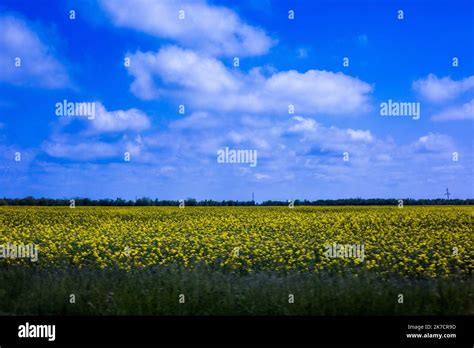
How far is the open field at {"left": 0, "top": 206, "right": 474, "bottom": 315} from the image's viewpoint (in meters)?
7.73

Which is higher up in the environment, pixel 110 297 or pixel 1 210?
pixel 1 210

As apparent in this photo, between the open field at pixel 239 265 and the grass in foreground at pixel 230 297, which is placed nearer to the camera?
the grass in foreground at pixel 230 297

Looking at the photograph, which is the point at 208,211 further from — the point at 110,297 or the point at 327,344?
the point at 327,344

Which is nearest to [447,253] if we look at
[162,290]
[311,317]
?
[311,317]

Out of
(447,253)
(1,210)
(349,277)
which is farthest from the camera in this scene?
(1,210)

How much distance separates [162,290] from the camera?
830cm

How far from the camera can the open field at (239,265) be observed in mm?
7734

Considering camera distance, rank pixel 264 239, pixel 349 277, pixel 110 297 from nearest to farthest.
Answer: pixel 110 297 < pixel 349 277 < pixel 264 239

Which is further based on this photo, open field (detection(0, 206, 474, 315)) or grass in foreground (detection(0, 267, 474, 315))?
open field (detection(0, 206, 474, 315))

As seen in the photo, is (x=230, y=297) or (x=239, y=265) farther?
(x=239, y=265)

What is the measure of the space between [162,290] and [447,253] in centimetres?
792

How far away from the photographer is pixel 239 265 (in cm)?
1157

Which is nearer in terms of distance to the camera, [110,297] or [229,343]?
[229,343]

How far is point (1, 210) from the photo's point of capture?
21266mm
